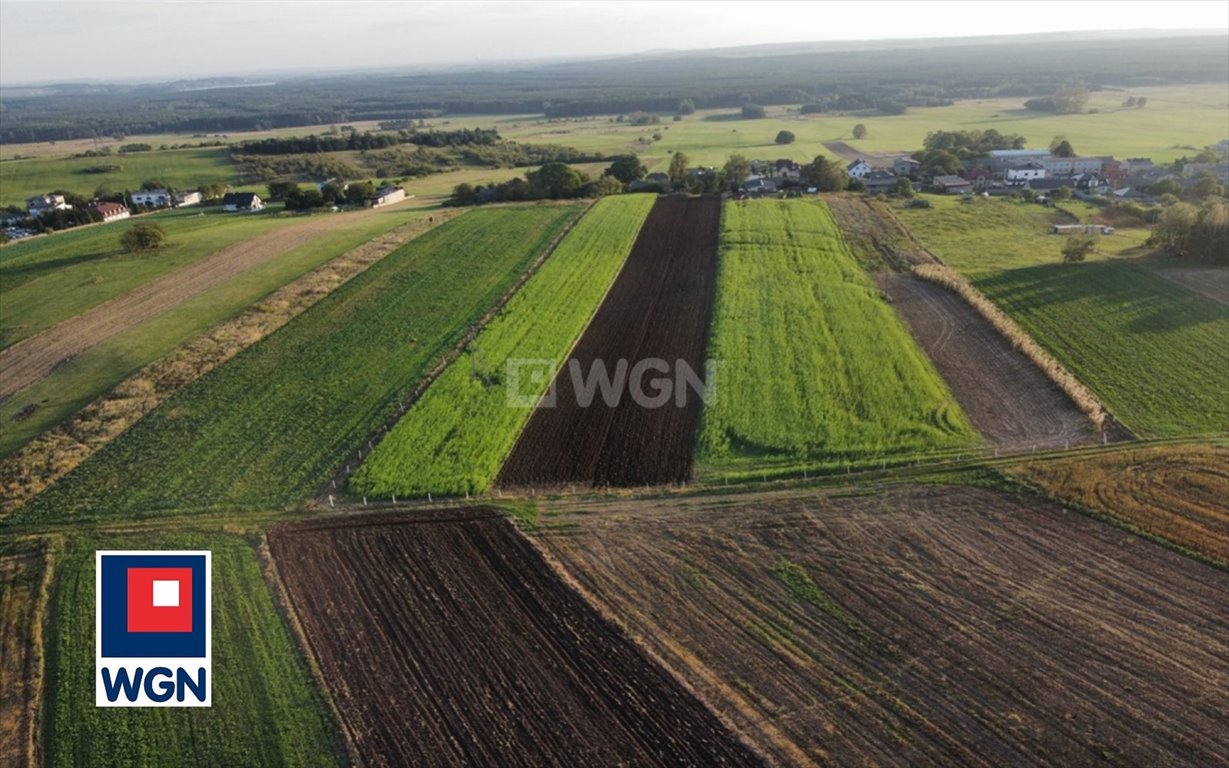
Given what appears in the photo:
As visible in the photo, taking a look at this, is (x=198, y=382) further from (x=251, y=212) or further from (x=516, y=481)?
(x=251, y=212)

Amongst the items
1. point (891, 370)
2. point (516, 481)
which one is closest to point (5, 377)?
point (516, 481)

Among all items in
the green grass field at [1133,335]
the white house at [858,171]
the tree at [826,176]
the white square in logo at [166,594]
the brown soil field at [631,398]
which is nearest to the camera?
the white square in logo at [166,594]

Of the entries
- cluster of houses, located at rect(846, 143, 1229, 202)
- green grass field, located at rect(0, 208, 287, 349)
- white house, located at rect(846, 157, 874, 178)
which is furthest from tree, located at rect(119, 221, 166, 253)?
white house, located at rect(846, 157, 874, 178)

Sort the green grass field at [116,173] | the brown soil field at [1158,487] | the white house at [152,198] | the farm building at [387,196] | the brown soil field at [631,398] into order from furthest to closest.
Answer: the green grass field at [116,173], the white house at [152,198], the farm building at [387,196], the brown soil field at [631,398], the brown soil field at [1158,487]

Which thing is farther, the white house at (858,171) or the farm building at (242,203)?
the white house at (858,171)

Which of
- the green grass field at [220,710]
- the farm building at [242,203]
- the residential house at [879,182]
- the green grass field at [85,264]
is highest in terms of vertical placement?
the residential house at [879,182]

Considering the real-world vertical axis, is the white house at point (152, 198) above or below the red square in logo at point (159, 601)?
above

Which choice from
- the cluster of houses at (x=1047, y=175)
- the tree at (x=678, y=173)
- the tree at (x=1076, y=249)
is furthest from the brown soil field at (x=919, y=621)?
the tree at (x=678, y=173)

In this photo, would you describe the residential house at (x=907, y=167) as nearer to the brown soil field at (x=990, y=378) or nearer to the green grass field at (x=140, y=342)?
the brown soil field at (x=990, y=378)
